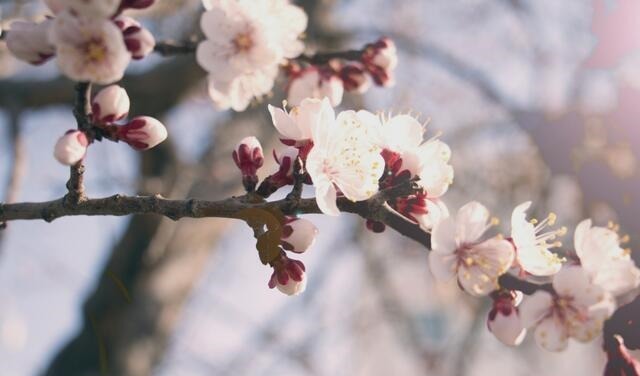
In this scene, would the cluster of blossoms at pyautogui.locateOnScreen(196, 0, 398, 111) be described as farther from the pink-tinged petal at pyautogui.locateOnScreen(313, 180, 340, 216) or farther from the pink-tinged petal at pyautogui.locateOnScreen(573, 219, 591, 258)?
the pink-tinged petal at pyautogui.locateOnScreen(573, 219, 591, 258)

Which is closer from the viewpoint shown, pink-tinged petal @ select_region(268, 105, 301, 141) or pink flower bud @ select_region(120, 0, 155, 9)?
pink flower bud @ select_region(120, 0, 155, 9)

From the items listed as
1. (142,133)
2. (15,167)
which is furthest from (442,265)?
(15,167)

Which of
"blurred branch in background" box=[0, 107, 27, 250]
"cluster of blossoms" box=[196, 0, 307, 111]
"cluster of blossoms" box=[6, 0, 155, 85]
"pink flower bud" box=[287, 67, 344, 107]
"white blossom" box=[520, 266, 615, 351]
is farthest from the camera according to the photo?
"blurred branch in background" box=[0, 107, 27, 250]

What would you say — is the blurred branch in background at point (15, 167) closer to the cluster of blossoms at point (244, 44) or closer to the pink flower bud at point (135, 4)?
the cluster of blossoms at point (244, 44)

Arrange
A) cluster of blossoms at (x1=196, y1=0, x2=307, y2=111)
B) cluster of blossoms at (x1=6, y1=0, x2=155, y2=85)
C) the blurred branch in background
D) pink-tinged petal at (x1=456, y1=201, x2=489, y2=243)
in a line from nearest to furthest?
cluster of blossoms at (x1=6, y1=0, x2=155, y2=85)
pink-tinged petal at (x1=456, y1=201, x2=489, y2=243)
cluster of blossoms at (x1=196, y1=0, x2=307, y2=111)
the blurred branch in background

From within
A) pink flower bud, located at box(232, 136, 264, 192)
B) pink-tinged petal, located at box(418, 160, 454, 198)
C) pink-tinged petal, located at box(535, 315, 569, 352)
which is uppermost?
pink-tinged petal, located at box(418, 160, 454, 198)

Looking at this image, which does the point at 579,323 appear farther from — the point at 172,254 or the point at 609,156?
the point at 172,254

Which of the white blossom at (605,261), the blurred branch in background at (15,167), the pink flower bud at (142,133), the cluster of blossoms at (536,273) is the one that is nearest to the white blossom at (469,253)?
the cluster of blossoms at (536,273)

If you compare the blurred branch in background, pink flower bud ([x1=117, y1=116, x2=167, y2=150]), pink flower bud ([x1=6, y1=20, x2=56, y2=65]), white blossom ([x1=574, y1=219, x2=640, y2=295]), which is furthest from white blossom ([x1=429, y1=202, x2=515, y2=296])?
the blurred branch in background

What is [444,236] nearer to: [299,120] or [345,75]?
[299,120]
